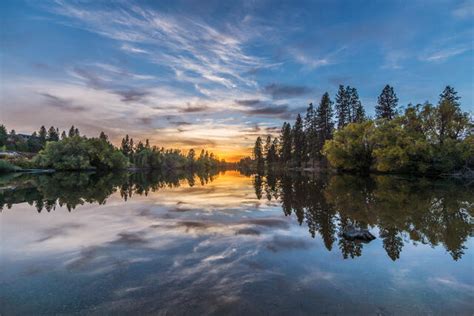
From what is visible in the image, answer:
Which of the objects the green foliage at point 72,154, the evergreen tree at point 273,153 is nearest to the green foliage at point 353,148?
the green foliage at point 72,154

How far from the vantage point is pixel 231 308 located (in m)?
4.88

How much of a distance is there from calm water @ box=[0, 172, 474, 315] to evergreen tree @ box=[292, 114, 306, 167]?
243 ft

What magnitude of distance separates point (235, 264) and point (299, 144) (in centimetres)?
8389

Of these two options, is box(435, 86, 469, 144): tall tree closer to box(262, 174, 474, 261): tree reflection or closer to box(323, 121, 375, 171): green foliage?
box(323, 121, 375, 171): green foliage

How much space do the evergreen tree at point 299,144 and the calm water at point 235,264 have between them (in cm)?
7392

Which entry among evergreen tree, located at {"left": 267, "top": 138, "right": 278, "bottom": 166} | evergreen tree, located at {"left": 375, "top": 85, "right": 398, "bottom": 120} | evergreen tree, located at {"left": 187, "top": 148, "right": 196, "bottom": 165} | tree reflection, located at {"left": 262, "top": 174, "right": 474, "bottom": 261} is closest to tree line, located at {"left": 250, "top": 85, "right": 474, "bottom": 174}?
evergreen tree, located at {"left": 375, "top": 85, "right": 398, "bottom": 120}

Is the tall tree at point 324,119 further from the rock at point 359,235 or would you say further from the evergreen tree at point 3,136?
the evergreen tree at point 3,136

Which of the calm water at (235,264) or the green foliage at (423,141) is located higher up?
the green foliage at (423,141)

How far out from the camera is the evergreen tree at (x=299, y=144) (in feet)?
286

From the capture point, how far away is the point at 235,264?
721cm

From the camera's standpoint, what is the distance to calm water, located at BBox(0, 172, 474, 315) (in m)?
5.11

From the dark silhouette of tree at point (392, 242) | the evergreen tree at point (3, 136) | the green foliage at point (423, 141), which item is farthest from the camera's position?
the evergreen tree at point (3, 136)

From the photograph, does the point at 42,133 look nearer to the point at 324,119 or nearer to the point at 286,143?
the point at 286,143

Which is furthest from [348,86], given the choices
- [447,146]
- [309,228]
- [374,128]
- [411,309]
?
[411,309]
